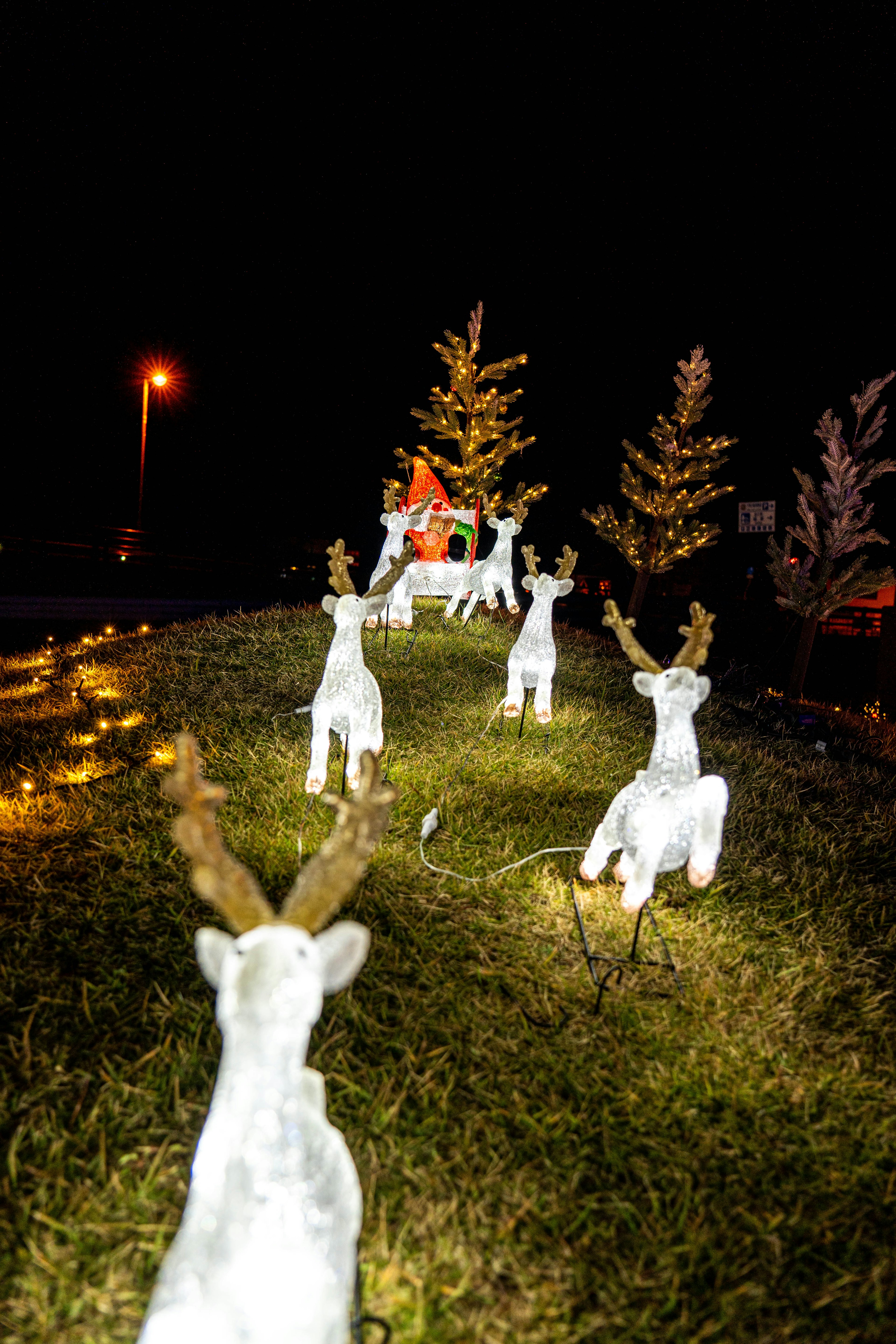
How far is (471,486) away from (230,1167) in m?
7.88

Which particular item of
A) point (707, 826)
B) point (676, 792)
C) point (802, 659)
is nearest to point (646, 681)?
point (676, 792)

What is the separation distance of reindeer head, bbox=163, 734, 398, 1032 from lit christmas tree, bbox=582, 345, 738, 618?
26.0 ft

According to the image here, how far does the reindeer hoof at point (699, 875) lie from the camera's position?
2.75 m

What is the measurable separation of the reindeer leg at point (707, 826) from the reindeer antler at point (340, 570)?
187 cm

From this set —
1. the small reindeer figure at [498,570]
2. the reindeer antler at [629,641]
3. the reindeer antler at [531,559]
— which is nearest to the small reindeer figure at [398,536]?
the small reindeer figure at [498,570]

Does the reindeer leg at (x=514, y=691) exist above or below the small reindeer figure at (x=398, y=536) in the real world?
below

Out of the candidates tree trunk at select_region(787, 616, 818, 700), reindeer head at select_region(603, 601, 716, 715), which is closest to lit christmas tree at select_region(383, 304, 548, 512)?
tree trunk at select_region(787, 616, 818, 700)

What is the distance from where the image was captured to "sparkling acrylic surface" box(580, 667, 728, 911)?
2.67 m

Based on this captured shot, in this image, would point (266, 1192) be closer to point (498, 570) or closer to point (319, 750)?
point (319, 750)

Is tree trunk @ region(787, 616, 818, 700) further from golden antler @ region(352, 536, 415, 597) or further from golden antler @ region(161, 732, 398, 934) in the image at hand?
golden antler @ region(161, 732, 398, 934)

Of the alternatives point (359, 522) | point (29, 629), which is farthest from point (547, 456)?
point (29, 629)

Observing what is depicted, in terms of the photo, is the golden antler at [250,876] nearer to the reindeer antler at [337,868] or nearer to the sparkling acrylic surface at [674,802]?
the reindeer antler at [337,868]

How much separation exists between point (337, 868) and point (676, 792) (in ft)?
5.40

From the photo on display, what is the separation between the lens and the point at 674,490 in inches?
358
